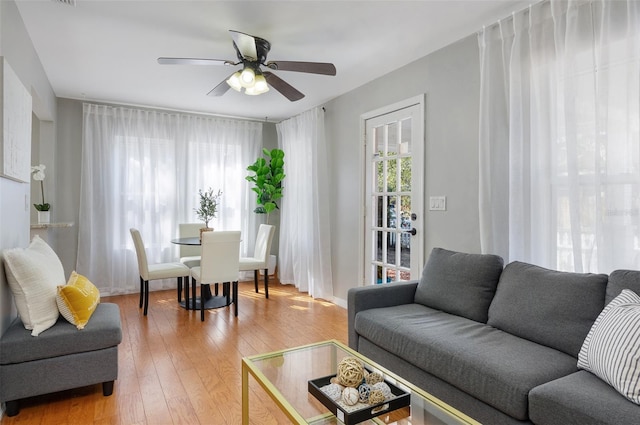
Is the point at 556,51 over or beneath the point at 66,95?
beneath

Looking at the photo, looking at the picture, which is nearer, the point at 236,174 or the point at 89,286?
the point at 89,286

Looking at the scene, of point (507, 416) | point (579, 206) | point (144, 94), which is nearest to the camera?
point (507, 416)

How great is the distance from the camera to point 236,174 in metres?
5.81

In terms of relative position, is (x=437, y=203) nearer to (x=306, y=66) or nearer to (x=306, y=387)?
(x=306, y=66)

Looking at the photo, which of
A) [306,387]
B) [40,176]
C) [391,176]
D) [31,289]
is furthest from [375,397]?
[40,176]

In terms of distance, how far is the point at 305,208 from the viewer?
5.23 metres

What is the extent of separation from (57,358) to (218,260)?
1.82 metres

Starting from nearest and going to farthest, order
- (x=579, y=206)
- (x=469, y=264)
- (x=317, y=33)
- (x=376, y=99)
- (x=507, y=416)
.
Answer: (x=507, y=416)
(x=579, y=206)
(x=469, y=264)
(x=317, y=33)
(x=376, y=99)

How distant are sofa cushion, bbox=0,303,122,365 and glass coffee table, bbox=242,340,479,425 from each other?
1.11 meters

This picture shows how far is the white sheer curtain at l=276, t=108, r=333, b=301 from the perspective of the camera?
4887mm

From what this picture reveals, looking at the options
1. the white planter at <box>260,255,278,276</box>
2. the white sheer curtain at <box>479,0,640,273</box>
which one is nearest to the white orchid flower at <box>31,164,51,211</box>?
the white planter at <box>260,255,278,276</box>

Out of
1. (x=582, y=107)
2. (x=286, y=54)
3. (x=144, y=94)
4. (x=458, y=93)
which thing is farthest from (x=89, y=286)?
(x=582, y=107)

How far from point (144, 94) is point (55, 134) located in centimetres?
125

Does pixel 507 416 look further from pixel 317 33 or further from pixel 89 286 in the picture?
pixel 317 33
